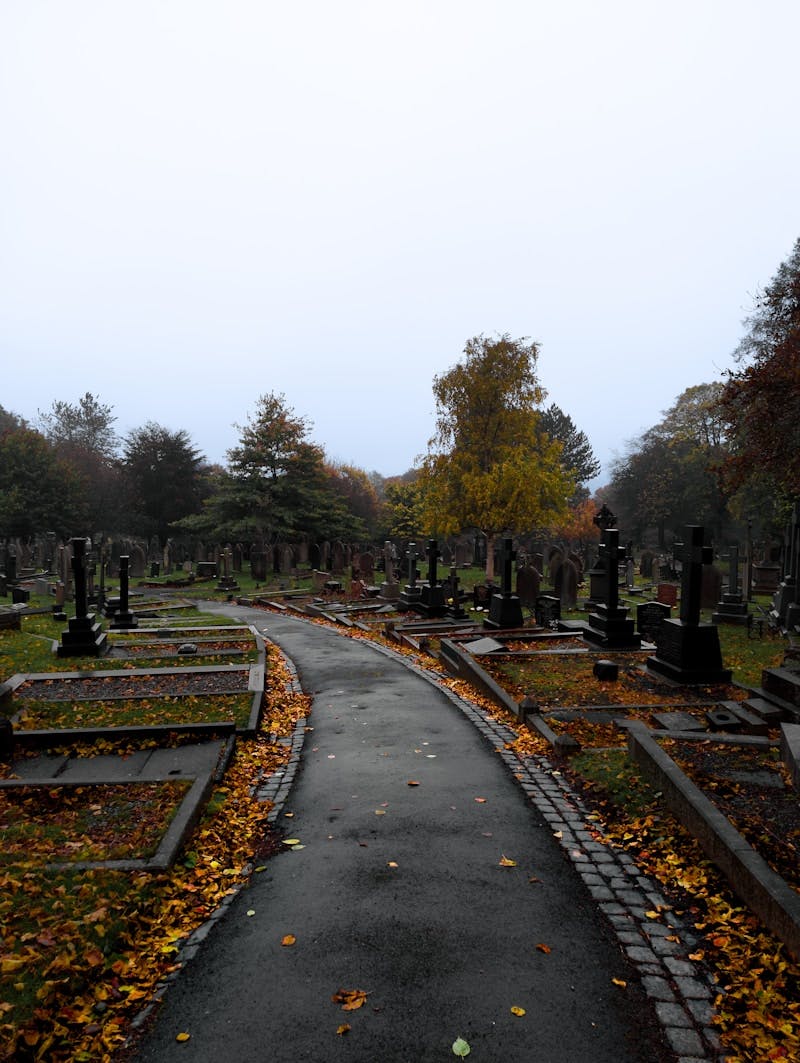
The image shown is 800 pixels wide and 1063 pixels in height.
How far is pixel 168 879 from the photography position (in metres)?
4.59

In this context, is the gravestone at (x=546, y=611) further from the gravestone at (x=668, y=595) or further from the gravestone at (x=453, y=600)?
the gravestone at (x=668, y=595)

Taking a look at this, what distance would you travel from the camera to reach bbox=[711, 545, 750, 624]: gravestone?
1828cm

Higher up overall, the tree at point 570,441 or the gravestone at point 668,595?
the tree at point 570,441

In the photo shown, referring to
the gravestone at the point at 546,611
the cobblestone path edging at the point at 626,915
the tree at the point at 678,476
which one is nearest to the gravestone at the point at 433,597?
the gravestone at the point at 546,611

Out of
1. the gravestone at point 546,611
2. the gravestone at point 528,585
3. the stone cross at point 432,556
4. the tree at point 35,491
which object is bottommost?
the gravestone at point 546,611

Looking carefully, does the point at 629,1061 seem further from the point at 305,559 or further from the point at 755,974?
the point at 305,559

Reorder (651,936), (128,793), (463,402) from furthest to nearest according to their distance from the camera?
(463,402) < (128,793) < (651,936)

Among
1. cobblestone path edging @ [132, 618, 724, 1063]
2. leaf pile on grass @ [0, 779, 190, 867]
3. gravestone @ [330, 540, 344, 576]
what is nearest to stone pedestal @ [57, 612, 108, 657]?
leaf pile on grass @ [0, 779, 190, 867]

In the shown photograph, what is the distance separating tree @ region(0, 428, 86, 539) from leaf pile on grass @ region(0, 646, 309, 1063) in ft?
148

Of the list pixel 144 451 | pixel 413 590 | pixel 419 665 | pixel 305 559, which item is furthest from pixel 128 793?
pixel 144 451

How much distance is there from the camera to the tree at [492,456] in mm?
27594

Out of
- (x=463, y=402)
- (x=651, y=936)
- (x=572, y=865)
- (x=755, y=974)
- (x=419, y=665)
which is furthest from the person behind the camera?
(x=463, y=402)

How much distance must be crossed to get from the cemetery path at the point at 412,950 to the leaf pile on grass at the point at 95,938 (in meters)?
0.22

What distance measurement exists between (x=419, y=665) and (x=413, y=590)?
8731 millimetres
